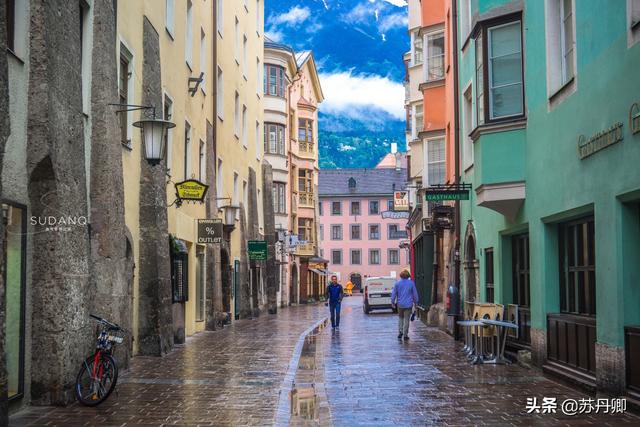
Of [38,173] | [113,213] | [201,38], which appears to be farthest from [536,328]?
[201,38]

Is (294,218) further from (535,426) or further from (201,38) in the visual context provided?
(535,426)

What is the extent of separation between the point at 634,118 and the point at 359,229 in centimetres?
8871

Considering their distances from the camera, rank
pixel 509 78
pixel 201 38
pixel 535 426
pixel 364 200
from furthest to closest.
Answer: pixel 364 200 → pixel 201 38 → pixel 509 78 → pixel 535 426

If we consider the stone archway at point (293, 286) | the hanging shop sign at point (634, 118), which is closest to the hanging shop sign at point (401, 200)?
the stone archway at point (293, 286)

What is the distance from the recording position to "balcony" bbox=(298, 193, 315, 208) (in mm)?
63750

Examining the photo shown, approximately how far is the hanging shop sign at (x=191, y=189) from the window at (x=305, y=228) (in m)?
44.9

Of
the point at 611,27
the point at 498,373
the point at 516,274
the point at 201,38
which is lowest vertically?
the point at 498,373

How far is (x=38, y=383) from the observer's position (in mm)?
10336

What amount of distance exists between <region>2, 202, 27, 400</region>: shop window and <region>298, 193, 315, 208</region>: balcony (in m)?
53.4

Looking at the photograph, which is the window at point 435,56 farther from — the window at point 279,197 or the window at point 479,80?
the window at point 279,197

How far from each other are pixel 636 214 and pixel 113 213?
26.3ft

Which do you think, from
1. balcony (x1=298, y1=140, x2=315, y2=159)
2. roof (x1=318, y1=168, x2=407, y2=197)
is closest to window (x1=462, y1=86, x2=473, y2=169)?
balcony (x1=298, y1=140, x2=315, y2=159)

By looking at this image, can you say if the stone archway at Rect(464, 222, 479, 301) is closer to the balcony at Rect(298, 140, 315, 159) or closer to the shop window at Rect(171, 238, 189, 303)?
the shop window at Rect(171, 238, 189, 303)

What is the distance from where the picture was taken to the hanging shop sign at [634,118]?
30.7 ft
